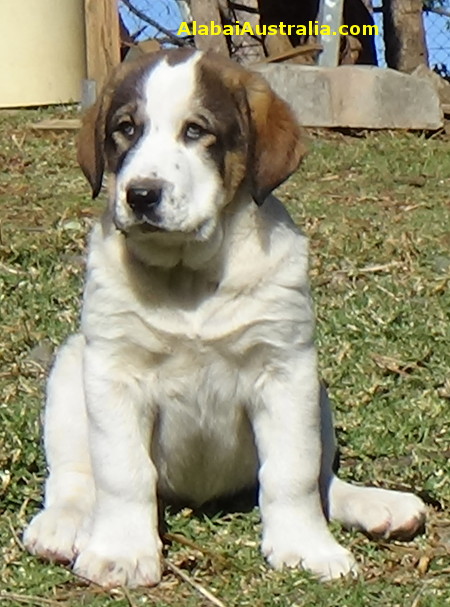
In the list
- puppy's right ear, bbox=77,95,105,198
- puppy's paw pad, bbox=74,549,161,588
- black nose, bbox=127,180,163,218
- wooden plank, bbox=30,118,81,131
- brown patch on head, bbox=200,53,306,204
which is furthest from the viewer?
wooden plank, bbox=30,118,81,131

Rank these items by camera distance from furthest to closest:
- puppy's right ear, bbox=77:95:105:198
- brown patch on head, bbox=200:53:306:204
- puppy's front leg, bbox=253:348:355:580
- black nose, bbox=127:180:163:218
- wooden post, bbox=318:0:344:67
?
wooden post, bbox=318:0:344:67, puppy's right ear, bbox=77:95:105:198, brown patch on head, bbox=200:53:306:204, puppy's front leg, bbox=253:348:355:580, black nose, bbox=127:180:163:218

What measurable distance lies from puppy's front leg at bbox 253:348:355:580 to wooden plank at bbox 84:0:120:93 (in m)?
8.43

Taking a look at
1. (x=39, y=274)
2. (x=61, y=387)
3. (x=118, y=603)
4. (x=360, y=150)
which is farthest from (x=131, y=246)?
(x=360, y=150)

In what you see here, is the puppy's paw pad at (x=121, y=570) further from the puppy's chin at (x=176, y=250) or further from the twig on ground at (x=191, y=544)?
the puppy's chin at (x=176, y=250)

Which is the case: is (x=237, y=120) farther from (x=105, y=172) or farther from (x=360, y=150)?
(x=360, y=150)

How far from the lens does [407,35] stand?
13156 mm

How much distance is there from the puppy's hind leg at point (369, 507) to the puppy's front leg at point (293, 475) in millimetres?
228

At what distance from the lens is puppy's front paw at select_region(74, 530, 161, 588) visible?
4.05 m

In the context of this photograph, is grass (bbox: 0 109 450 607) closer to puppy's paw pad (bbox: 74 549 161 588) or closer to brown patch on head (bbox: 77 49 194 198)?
puppy's paw pad (bbox: 74 549 161 588)

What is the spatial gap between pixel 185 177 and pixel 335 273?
362 centimetres

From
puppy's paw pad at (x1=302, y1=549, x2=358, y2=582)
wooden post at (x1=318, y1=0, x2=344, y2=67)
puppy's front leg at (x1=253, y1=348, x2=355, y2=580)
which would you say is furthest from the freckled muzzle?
wooden post at (x1=318, y1=0, x2=344, y2=67)

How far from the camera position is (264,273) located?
4312mm

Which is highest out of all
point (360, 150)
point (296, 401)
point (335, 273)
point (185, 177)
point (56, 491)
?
point (185, 177)

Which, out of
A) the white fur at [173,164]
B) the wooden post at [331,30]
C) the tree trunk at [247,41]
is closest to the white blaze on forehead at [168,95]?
the white fur at [173,164]
